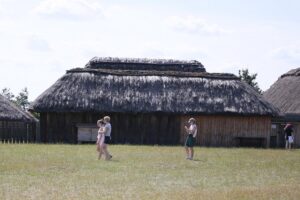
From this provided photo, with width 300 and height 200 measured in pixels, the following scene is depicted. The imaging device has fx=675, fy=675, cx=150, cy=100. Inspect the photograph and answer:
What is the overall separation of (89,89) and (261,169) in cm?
1873

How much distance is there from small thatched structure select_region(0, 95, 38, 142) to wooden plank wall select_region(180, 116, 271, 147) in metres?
9.89

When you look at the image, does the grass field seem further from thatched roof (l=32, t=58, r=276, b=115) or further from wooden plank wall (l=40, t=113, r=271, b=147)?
wooden plank wall (l=40, t=113, r=271, b=147)

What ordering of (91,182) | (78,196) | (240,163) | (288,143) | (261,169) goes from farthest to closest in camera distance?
1. (288,143)
2. (240,163)
3. (261,169)
4. (91,182)
5. (78,196)

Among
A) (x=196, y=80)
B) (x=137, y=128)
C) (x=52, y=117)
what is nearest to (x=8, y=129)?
(x=52, y=117)

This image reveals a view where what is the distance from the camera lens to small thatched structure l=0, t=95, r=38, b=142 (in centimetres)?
4084

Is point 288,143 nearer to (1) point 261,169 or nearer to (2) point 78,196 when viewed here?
(1) point 261,169

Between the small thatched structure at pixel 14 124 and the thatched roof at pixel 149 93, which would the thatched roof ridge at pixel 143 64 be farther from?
the small thatched structure at pixel 14 124

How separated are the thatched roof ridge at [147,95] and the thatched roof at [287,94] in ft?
16.7

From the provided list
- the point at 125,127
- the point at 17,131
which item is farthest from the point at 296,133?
the point at 17,131

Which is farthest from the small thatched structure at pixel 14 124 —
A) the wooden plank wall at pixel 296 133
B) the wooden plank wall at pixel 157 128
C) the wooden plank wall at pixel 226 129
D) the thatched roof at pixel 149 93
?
the wooden plank wall at pixel 296 133

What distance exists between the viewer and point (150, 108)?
38.5m

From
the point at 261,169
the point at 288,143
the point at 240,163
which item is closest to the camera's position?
the point at 261,169

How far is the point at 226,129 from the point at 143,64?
27.1ft

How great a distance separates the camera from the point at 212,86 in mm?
40969
